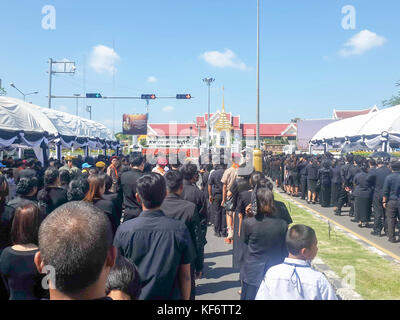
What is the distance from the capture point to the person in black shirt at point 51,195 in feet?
17.3

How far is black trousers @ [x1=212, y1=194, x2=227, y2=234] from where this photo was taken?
9328 mm

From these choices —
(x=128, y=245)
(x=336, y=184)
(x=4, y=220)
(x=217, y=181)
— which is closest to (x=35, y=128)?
(x=217, y=181)

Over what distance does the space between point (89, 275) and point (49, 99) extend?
1260 inches

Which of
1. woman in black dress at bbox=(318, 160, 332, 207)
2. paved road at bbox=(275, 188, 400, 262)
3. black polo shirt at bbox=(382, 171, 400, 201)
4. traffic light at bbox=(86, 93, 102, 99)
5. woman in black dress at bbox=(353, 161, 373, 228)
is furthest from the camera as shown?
traffic light at bbox=(86, 93, 102, 99)

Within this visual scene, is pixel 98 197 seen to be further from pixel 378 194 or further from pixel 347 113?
pixel 347 113

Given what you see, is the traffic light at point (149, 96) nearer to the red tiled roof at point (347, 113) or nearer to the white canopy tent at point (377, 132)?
the white canopy tent at point (377, 132)

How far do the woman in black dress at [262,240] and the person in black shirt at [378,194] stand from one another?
22.5ft

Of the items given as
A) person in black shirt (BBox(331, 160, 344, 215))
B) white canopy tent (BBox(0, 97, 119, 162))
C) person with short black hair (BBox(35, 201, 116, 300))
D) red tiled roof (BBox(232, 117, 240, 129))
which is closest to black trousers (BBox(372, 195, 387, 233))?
person in black shirt (BBox(331, 160, 344, 215))

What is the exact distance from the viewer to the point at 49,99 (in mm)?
30578

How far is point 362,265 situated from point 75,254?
21.6 ft

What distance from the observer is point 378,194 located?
9719 mm

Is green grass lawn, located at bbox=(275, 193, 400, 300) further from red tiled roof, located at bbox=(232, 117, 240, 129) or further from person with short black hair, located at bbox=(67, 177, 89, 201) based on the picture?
red tiled roof, located at bbox=(232, 117, 240, 129)

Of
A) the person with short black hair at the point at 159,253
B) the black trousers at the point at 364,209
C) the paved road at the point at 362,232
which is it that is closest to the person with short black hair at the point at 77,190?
the person with short black hair at the point at 159,253
